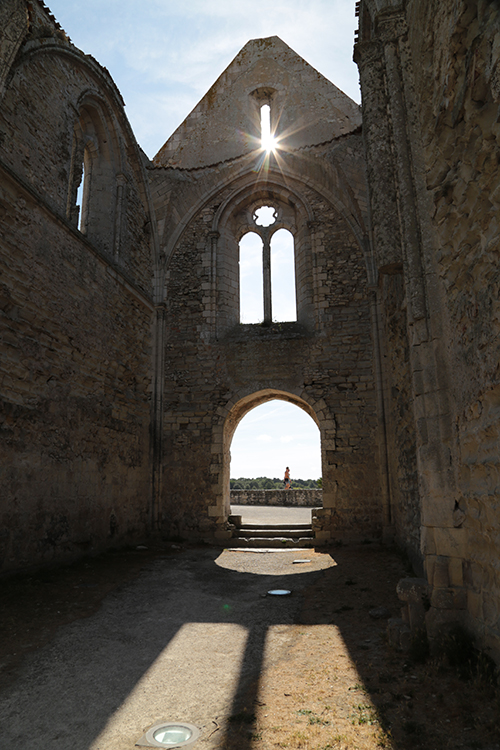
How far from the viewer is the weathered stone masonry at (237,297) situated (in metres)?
3.34

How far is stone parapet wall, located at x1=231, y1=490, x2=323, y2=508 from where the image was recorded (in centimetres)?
1762

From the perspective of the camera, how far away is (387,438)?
9.02 metres

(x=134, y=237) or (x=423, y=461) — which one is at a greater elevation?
(x=134, y=237)

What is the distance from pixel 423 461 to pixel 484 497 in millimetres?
775

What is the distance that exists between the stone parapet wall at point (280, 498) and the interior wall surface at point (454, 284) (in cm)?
1390

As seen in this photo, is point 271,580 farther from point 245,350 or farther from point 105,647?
point 245,350

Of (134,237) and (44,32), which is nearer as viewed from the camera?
(44,32)

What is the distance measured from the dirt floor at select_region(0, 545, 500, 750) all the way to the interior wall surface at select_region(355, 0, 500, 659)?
0.58 m

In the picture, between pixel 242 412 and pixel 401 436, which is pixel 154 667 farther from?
pixel 242 412

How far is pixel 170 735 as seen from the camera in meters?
2.46

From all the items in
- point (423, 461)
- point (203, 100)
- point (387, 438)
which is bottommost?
point (423, 461)

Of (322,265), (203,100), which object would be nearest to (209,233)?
(322,265)

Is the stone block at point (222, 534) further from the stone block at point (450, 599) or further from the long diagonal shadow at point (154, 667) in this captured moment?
the stone block at point (450, 599)

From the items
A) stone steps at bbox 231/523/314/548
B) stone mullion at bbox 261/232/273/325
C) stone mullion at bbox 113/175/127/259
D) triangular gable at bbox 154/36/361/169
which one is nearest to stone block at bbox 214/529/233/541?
stone steps at bbox 231/523/314/548
